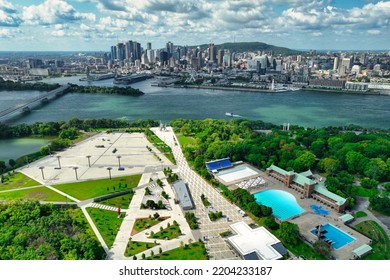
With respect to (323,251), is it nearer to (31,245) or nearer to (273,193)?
(273,193)

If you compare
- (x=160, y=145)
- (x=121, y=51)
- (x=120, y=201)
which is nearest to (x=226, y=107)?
(x=160, y=145)

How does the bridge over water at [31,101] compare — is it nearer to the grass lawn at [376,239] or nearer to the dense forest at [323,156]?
the dense forest at [323,156]

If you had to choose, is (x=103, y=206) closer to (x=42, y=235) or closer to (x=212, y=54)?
(x=42, y=235)

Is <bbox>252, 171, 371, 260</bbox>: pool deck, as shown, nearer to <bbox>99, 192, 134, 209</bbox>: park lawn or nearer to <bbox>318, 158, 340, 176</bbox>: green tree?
<bbox>318, 158, 340, 176</bbox>: green tree

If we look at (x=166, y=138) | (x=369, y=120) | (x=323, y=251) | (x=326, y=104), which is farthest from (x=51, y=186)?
(x=326, y=104)

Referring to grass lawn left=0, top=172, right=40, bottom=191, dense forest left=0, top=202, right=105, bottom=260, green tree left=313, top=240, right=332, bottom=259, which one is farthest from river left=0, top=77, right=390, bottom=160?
green tree left=313, top=240, right=332, bottom=259

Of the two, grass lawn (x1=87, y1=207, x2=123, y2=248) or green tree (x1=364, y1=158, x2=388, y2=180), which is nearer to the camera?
grass lawn (x1=87, y1=207, x2=123, y2=248)

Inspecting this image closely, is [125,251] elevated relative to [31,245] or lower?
lower

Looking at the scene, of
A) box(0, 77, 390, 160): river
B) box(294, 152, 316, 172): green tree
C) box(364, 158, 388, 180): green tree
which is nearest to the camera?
box(364, 158, 388, 180): green tree
